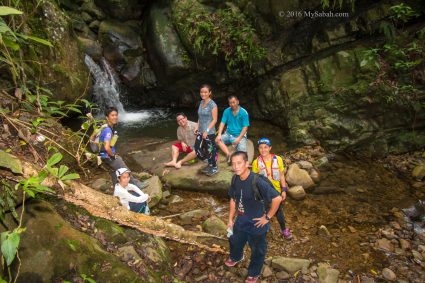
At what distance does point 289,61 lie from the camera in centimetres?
1089

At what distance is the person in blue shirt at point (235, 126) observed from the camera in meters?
7.15

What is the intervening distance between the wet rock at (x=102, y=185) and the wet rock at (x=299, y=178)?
4.21 metres

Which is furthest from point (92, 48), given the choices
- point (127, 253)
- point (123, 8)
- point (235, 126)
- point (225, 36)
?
point (127, 253)

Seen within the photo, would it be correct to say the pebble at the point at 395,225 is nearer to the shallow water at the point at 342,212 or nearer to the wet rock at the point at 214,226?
the shallow water at the point at 342,212

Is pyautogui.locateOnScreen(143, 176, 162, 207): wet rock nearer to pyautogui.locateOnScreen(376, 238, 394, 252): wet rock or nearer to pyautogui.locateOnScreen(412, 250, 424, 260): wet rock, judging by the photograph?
pyautogui.locateOnScreen(376, 238, 394, 252): wet rock

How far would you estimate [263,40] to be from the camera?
36.1 feet

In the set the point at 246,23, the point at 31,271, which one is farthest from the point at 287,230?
the point at 246,23

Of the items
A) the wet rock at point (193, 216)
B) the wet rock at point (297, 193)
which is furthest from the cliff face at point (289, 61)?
the wet rock at point (193, 216)

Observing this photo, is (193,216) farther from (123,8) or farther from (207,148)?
(123,8)

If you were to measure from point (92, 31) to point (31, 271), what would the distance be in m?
12.7

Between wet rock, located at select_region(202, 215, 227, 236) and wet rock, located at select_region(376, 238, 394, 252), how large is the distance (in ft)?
9.22

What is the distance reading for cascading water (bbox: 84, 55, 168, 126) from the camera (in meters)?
12.3

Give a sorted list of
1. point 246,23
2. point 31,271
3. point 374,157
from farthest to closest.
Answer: point 246,23 → point 374,157 → point 31,271

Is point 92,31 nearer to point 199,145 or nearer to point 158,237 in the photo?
point 199,145
